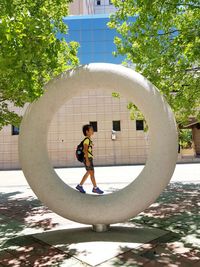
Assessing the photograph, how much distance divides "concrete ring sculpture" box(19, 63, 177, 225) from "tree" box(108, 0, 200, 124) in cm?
232

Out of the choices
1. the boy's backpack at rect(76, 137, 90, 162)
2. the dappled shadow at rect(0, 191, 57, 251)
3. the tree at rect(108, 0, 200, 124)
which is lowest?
the dappled shadow at rect(0, 191, 57, 251)

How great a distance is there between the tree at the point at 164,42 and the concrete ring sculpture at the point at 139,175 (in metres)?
2.32

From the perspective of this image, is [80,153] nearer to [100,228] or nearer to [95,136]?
[100,228]

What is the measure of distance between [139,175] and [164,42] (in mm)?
5511

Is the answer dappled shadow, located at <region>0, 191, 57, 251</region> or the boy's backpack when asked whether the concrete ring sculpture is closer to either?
dappled shadow, located at <region>0, 191, 57, 251</region>

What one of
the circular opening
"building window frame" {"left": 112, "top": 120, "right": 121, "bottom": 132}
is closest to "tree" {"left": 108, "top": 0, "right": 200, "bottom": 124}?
the circular opening

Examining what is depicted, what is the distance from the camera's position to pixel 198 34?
6.58 m

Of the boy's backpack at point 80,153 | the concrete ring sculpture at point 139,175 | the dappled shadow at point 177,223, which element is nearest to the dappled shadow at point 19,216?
the concrete ring sculpture at point 139,175

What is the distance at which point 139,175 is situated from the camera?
494cm

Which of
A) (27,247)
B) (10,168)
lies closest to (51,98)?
(27,247)

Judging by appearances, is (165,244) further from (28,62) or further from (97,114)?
(97,114)

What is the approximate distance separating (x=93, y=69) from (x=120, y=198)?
7.56ft

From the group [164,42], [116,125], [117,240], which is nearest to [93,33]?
[116,125]

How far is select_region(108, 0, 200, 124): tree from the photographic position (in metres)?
6.91
